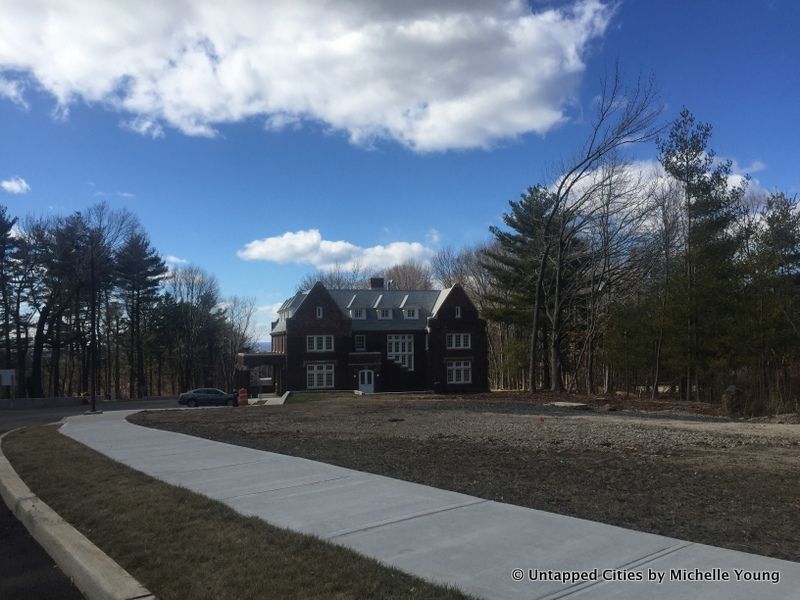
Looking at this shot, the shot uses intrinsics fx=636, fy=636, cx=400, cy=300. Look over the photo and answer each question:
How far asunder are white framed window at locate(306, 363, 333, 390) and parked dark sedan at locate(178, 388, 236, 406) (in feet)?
44.1

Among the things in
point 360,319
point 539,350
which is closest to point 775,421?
point 539,350

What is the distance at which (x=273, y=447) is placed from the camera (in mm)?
12867

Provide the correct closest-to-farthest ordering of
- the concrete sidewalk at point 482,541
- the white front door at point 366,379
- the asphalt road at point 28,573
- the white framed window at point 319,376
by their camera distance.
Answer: the concrete sidewalk at point 482,541 < the asphalt road at point 28,573 < the white framed window at point 319,376 < the white front door at point 366,379

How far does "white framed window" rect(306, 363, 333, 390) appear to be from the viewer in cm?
5703

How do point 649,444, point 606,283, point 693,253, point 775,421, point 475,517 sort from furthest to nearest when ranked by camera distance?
point 606,283, point 693,253, point 775,421, point 649,444, point 475,517

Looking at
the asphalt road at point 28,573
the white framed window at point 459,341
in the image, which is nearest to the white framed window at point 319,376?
the white framed window at point 459,341

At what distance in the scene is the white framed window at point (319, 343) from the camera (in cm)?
5712

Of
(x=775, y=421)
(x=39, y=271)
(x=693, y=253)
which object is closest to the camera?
(x=775, y=421)

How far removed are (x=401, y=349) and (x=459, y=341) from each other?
5.59 m

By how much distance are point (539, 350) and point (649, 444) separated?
47.0 meters

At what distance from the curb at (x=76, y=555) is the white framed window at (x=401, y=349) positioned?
171 ft

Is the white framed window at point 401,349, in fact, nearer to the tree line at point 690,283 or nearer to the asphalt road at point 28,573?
the tree line at point 690,283

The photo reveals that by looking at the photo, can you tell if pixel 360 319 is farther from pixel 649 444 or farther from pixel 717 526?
pixel 717 526

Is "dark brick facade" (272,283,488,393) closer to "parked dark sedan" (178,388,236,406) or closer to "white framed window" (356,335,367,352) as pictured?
"white framed window" (356,335,367,352)
